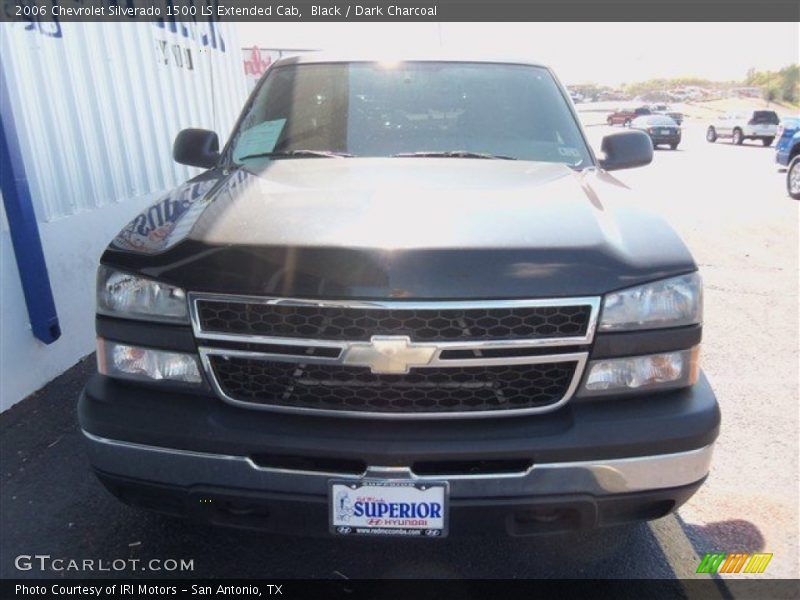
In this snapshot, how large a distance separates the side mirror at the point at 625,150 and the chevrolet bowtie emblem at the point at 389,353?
2046mm

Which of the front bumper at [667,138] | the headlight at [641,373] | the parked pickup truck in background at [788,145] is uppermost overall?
the headlight at [641,373]

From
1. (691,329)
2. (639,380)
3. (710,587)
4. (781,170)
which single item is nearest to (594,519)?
(639,380)

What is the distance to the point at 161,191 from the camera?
568 centimetres

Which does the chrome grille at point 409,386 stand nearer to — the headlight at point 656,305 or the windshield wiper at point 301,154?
the headlight at point 656,305

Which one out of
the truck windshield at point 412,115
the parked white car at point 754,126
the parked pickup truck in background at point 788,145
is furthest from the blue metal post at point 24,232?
the parked white car at point 754,126

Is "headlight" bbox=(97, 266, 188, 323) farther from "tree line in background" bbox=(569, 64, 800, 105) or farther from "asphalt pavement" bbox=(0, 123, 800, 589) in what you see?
"tree line in background" bbox=(569, 64, 800, 105)

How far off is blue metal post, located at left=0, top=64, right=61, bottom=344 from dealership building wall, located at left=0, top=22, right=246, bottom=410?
0.21 feet

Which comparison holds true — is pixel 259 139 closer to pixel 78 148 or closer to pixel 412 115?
pixel 412 115

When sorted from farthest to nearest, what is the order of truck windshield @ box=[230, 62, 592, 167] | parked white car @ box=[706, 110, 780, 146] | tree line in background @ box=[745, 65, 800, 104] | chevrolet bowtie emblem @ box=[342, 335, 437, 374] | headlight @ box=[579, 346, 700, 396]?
tree line in background @ box=[745, 65, 800, 104], parked white car @ box=[706, 110, 780, 146], truck windshield @ box=[230, 62, 592, 167], headlight @ box=[579, 346, 700, 396], chevrolet bowtie emblem @ box=[342, 335, 437, 374]

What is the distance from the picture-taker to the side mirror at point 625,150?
3473 mm

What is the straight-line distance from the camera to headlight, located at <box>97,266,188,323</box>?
6.63ft
